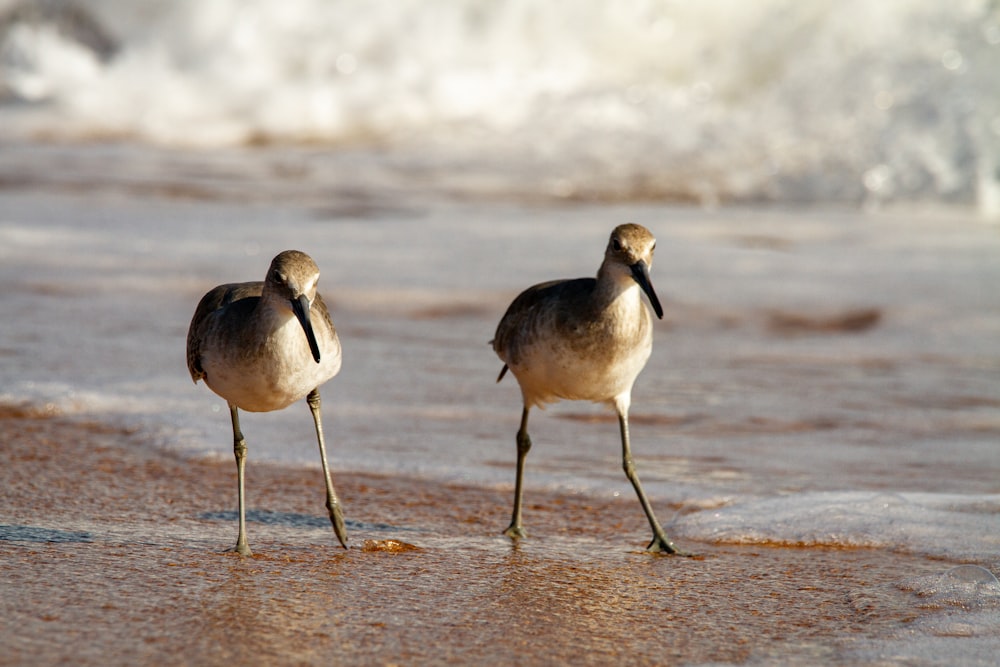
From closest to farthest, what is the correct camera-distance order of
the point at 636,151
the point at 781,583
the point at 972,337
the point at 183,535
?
the point at 781,583
the point at 183,535
the point at 972,337
the point at 636,151

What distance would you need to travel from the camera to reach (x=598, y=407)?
6414 millimetres

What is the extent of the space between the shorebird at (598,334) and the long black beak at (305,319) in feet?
2.67

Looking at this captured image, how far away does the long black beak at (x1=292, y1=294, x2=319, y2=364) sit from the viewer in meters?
3.75

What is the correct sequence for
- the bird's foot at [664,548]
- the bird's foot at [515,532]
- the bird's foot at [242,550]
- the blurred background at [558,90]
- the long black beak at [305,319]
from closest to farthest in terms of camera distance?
the long black beak at [305,319] → the bird's foot at [242,550] → the bird's foot at [664,548] → the bird's foot at [515,532] → the blurred background at [558,90]

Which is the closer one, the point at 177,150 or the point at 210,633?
the point at 210,633

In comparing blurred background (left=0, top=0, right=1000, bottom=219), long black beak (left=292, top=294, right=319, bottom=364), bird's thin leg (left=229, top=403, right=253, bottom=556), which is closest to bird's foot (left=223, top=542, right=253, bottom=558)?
bird's thin leg (left=229, top=403, right=253, bottom=556)

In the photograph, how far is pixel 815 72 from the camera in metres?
15.8

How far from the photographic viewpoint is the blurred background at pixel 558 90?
556 inches

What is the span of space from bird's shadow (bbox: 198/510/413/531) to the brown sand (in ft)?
0.04

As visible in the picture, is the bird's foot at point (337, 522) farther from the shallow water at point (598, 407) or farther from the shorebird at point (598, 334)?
the shorebird at point (598, 334)

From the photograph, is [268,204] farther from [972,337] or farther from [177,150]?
[972,337]

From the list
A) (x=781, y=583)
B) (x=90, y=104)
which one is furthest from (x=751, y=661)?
(x=90, y=104)

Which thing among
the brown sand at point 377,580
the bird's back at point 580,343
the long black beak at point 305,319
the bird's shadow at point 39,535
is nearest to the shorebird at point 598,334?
the bird's back at point 580,343

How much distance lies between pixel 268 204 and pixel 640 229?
28.8 feet
